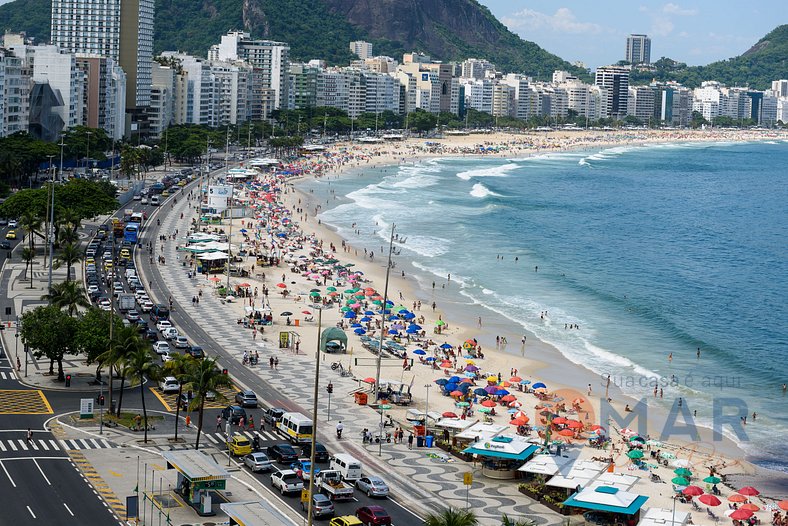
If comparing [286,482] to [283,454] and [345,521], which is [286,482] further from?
[345,521]

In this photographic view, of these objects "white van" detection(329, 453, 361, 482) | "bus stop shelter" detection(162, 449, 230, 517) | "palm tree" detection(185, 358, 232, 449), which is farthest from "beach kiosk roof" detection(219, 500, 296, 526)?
"palm tree" detection(185, 358, 232, 449)

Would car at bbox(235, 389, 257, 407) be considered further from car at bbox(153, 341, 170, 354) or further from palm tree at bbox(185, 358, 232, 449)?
car at bbox(153, 341, 170, 354)

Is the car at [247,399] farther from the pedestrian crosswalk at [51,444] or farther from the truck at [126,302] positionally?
the truck at [126,302]

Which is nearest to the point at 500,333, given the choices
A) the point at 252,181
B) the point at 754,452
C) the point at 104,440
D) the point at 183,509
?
the point at 754,452

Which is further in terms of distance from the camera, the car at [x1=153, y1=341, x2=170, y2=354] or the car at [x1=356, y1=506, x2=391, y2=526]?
the car at [x1=153, y1=341, x2=170, y2=354]

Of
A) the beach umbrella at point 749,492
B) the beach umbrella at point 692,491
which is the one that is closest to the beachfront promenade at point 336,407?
the beach umbrella at point 692,491

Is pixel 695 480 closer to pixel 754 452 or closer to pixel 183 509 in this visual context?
pixel 754 452
